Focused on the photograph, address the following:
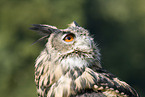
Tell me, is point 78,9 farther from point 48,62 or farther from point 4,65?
point 48,62

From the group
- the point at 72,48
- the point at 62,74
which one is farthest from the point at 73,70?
the point at 72,48

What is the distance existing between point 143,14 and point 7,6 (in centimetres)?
869

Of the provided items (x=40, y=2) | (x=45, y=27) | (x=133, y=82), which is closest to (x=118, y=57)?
(x=133, y=82)

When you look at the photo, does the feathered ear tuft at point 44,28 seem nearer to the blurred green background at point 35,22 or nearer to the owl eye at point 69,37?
the owl eye at point 69,37

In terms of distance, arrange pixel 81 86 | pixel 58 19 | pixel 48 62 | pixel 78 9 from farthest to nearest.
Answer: pixel 78 9 → pixel 58 19 → pixel 48 62 → pixel 81 86

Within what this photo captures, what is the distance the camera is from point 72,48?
3385 millimetres

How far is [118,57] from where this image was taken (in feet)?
51.8

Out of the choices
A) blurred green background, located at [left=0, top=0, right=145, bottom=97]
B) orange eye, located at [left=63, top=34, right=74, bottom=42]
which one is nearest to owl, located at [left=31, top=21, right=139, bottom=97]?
orange eye, located at [left=63, top=34, right=74, bottom=42]

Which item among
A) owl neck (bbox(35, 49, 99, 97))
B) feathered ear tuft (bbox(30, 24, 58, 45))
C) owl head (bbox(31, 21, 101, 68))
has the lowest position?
owl neck (bbox(35, 49, 99, 97))

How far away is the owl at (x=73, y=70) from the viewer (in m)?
3.22

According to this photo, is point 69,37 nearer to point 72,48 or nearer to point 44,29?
point 72,48

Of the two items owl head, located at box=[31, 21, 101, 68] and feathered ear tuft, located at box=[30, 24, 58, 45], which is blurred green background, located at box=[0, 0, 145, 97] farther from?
owl head, located at box=[31, 21, 101, 68]

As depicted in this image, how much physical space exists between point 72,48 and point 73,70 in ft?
0.90

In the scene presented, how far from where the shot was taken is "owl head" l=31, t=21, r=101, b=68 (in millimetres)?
3375
